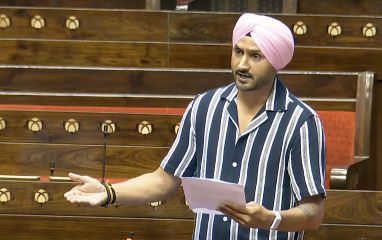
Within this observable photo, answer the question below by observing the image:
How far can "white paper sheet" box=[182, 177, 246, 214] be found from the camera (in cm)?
176

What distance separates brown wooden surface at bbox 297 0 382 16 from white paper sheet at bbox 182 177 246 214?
8.16 ft

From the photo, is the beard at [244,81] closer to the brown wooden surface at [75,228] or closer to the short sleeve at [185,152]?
the short sleeve at [185,152]

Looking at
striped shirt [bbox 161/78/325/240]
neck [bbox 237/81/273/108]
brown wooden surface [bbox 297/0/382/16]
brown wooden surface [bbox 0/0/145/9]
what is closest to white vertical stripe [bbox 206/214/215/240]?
→ striped shirt [bbox 161/78/325/240]

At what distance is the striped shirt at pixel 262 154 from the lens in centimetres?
188

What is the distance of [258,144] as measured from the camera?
189cm

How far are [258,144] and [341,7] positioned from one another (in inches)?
96.0

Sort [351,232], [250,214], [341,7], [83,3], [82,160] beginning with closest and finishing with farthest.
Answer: [250,214] → [351,232] → [82,160] → [341,7] → [83,3]

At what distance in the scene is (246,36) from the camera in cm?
190

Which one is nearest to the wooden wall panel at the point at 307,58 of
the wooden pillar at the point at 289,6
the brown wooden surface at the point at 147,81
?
the brown wooden surface at the point at 147,81

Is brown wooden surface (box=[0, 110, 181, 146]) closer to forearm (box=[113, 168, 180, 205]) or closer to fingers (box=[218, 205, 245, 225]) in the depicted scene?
forearm (box=[113, 168, 180, 205])

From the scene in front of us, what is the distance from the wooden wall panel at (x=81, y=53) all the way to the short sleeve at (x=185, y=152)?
1783mm

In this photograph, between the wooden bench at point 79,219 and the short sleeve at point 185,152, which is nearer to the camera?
the short sleeve at point 185,152

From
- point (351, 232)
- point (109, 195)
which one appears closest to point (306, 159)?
point (109, 195)

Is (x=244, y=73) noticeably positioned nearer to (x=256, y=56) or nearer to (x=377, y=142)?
(x=256, y=56)
